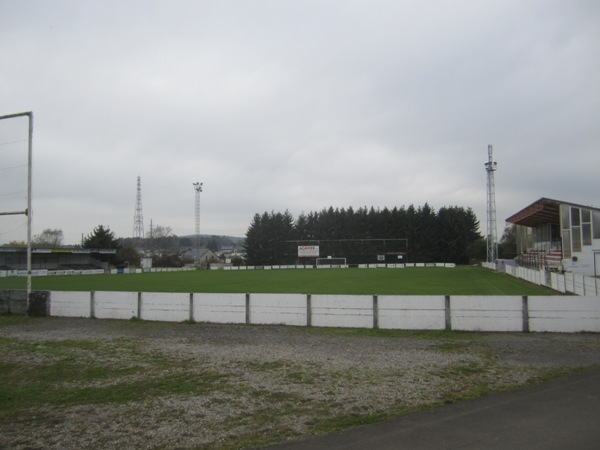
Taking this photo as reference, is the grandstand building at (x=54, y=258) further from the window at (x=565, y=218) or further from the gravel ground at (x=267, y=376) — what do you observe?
the window at (x=565, y=218)

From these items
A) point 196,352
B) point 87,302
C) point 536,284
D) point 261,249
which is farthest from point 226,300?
point 261,249

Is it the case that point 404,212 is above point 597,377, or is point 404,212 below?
above

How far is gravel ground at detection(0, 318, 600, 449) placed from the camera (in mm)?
5758

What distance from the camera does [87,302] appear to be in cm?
1733

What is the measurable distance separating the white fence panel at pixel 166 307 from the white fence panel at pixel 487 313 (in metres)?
9.02

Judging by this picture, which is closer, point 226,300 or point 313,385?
point 313,385

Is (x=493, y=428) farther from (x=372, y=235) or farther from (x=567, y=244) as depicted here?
(x=372, y=235)

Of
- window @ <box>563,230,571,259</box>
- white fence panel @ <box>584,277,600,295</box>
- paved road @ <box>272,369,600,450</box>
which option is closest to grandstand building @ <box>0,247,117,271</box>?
window @ <box>563,230,571,259</box>

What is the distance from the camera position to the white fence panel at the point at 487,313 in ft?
42.4

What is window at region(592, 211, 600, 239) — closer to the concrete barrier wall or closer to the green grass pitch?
the green grass pitch

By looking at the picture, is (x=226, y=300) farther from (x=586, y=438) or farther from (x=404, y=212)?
(x=404, y=212)

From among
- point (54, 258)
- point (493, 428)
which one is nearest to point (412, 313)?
point (493, 428)

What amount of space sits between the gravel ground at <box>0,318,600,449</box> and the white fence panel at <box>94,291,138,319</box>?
1.98 meters

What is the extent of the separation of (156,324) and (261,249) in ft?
278
